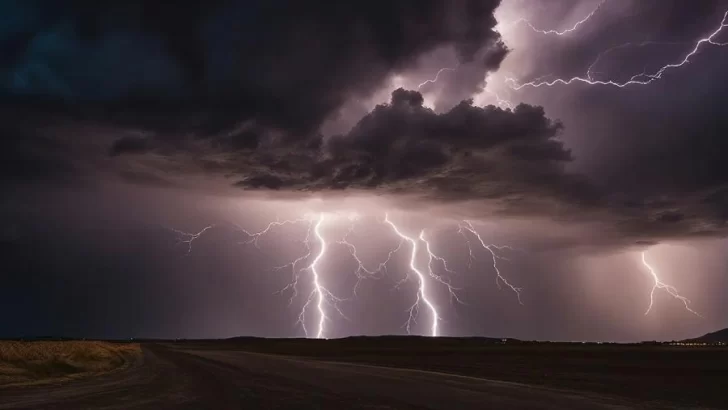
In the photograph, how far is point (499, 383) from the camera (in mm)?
23672

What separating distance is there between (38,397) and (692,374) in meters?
29.8

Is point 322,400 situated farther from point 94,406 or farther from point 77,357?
point 77,357

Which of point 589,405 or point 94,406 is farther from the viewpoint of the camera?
point 589,405

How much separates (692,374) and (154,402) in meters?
27.1

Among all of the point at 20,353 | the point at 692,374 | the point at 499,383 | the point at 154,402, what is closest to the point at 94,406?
the point at 154,402

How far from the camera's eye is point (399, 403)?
51.0ft

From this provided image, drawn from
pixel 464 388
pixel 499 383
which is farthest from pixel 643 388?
pixel 464 388

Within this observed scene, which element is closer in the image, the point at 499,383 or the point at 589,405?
the point at 589,405

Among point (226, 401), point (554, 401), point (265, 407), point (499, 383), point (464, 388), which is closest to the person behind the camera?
point (265, 407)

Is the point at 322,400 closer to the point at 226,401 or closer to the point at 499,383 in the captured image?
the point at 226,401

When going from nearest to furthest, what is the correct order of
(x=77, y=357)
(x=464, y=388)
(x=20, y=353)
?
(x=464, y=388), (x=20, y=353), (x=77, y=357)

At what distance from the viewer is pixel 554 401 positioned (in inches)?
664

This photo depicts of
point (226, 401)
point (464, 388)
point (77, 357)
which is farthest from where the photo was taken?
point (77, 357)

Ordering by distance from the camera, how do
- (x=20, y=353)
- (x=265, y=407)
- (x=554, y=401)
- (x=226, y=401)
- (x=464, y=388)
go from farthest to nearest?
(x=20, y=353) → (x=464, y=388) → (x=554, y=401) → (x=226, y=401) → (x=265, y=407)
